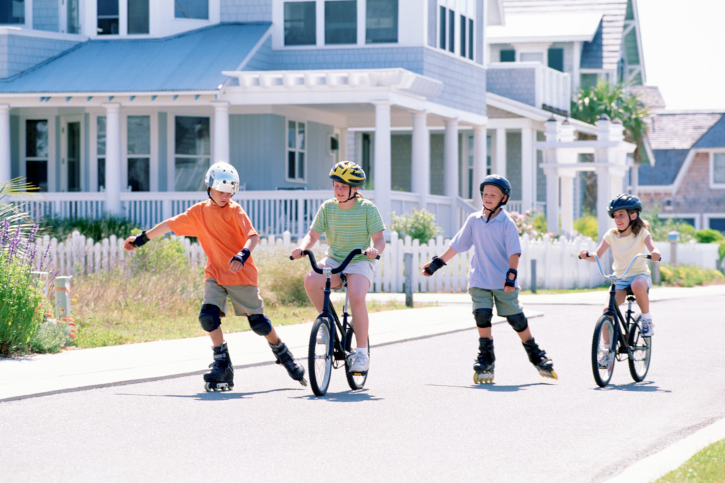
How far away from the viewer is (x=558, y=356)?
481 inches

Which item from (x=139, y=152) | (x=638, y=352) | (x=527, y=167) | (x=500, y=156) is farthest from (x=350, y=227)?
(x=527, y=167)

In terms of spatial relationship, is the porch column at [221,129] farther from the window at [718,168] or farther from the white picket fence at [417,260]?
the window at [718,168]

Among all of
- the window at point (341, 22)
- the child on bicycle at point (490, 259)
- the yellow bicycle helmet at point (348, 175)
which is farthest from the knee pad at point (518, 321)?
the window at point (341, 22)

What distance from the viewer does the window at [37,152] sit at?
27109 mm

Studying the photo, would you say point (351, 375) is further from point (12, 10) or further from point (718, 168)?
point (718, 168)

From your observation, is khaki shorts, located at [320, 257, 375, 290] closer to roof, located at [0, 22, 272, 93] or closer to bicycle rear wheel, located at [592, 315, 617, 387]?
bicycle rear wheel, located at [592, 315, 617, 387]

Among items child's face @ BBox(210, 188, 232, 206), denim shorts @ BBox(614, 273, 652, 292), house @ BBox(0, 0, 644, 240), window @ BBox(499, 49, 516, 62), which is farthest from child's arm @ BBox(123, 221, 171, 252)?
window @ BBox(499, 49, 516, 62)

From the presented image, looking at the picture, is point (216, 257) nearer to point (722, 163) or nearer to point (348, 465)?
point (348, 465)

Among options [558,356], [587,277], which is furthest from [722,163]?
[558,356]

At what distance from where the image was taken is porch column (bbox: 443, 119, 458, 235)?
2766cm

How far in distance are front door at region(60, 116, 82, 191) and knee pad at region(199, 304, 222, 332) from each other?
18.8m

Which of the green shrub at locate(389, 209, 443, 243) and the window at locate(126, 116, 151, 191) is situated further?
the window at locate(126, 116, 151, 191)

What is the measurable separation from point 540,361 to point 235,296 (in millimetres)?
2778

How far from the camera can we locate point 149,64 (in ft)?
81.4
